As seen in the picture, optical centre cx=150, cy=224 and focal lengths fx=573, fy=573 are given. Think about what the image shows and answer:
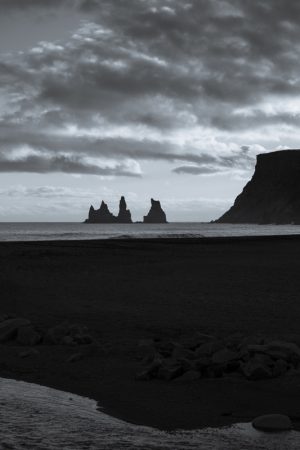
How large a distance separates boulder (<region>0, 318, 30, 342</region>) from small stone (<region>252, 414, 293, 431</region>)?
6157 millimetres

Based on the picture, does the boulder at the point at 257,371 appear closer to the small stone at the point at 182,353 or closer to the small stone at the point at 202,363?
the small stone at the point at 202,363

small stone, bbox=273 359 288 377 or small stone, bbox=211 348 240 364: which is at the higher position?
small stone, bbox=211 348 240 364

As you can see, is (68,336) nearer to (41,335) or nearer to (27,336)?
(41,335)

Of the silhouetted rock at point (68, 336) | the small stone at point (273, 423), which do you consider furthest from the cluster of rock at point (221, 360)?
the small stone at point (273, 423)

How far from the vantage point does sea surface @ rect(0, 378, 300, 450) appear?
5.59 meters

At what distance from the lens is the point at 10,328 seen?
443 inches

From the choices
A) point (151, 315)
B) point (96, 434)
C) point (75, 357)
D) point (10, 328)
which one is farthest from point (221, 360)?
point (151, 315)

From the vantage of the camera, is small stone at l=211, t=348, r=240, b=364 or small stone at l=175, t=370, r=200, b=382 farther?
small stone at l=211, t=348, r=240, b=364

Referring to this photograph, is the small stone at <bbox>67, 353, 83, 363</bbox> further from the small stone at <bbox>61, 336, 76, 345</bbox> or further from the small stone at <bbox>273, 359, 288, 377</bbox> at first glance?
the small stone at <bbox>273, 359, 288, 377</bbox>

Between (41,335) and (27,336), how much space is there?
0.31 m

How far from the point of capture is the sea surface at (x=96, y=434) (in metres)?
5.59

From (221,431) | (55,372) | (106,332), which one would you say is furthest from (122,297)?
(221,431)

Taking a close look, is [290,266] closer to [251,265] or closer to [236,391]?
[251,265]

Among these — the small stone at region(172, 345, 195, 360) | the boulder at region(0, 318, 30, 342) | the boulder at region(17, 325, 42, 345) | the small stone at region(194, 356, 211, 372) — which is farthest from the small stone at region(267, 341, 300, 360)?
the boulder at region(0, 318, 30, 342)
